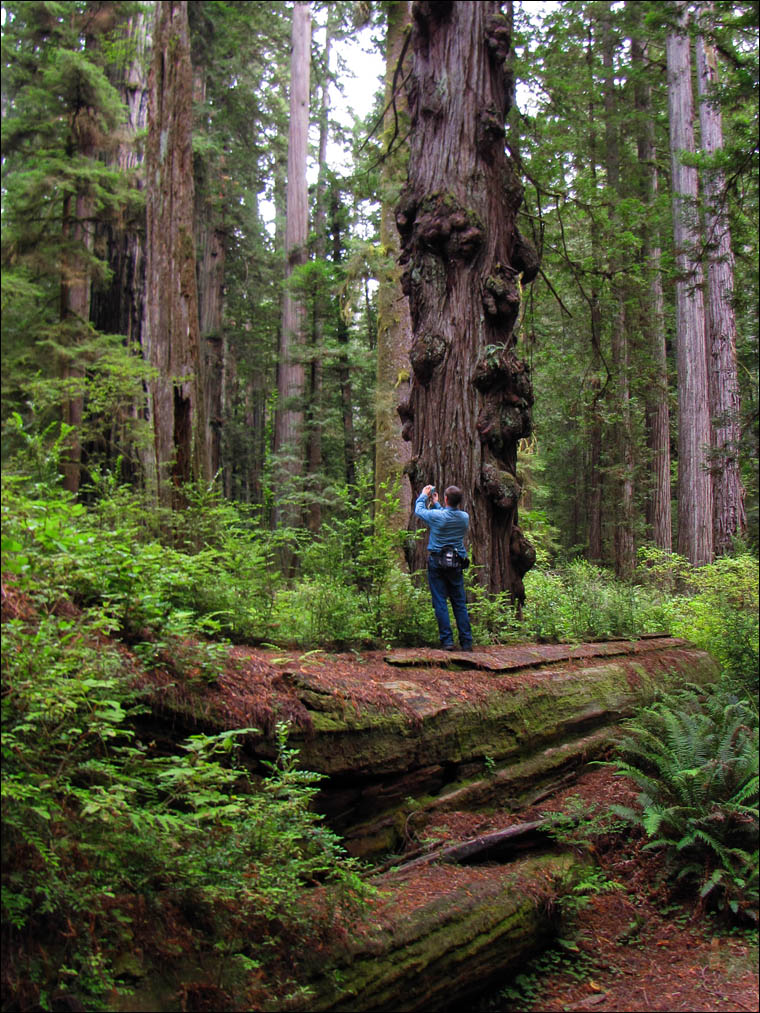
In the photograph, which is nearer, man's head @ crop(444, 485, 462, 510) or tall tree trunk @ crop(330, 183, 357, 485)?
man's head @ crop(444, 485, 462, 510)

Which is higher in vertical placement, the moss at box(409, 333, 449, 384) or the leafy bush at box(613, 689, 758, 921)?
the moss at box(409, 333, 449, 384)

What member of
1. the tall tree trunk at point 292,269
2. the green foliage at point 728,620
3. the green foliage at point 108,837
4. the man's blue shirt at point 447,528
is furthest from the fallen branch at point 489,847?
the tall tree trunk at point 292,269

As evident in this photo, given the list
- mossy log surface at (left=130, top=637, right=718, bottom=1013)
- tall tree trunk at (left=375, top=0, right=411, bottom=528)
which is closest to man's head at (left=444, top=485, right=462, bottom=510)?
mossy log surface at (left=130, top=637, right=718, bottom=1013)

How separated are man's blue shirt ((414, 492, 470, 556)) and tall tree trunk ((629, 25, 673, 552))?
1434 cm

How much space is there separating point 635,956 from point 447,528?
13.8ft

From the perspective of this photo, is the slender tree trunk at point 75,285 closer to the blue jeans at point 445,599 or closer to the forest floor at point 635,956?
the blue jeans at point 445,599

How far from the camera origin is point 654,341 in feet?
78.7

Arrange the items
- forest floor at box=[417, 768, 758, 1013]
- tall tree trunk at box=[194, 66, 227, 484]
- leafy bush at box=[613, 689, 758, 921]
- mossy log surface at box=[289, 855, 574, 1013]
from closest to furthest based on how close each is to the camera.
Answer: mossy log surface at box=[289, 855, 574, 1013], forest floor at box=[417, 768, 758, 1013], leafy bush at box=[613, 689, 758, 921], tall tree trunk at box=[194, 66, 227, 484]

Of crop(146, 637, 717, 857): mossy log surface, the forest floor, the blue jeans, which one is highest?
the blue jeans

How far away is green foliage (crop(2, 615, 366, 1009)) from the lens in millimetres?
2955

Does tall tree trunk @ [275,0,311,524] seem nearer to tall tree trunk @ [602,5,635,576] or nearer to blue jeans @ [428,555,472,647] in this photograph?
tall tree trunk @ [602,5,635,576]

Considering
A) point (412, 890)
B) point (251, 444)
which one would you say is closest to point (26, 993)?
point (412, 890)

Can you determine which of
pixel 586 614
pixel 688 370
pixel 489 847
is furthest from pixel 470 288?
pixel 688 370

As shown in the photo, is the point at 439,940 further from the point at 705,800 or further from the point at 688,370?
the point at 688,370
